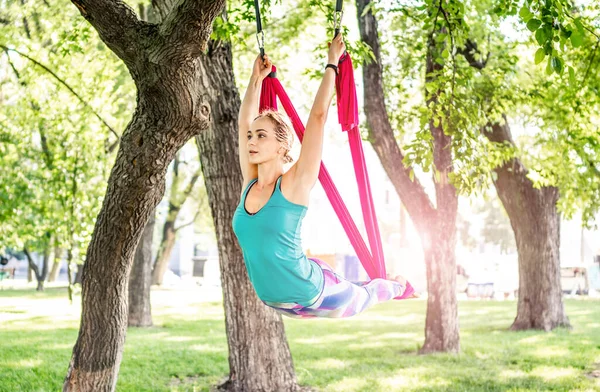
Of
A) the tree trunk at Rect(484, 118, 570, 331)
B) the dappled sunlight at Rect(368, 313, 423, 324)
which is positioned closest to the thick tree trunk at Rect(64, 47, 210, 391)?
the tree trunk at Rect(484, 118, 570, 331)

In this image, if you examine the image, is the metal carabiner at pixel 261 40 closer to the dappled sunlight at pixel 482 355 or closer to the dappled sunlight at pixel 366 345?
the dappled sunlight at pixel 482 355

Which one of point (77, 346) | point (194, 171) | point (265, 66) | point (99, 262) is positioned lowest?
point (77, 346)

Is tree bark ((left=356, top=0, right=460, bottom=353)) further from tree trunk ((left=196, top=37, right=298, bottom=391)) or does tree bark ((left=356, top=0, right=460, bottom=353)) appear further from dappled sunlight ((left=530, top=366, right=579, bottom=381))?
tree trunk ((left=196, top=37, right=298, bottom=391))

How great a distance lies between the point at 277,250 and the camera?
129 inches

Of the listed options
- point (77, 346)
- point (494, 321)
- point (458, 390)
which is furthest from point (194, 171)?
point (77, 346)

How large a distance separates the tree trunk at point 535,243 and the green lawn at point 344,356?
1.43 feet

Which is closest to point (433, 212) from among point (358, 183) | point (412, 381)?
point (412, 381)

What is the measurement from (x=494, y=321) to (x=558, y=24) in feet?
37.3

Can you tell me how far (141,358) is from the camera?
870 centimetres

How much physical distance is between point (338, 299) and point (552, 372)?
520 centimetres

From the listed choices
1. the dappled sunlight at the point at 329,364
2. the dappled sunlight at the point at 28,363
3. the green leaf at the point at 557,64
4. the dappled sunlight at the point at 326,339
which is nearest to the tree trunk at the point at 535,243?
the dappled sunlight at the point at 326,339

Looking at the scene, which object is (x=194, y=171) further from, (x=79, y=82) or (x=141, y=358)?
(x=141, y=358)

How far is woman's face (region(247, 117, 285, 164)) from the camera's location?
348 centimetres

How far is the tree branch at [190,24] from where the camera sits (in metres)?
3.69
